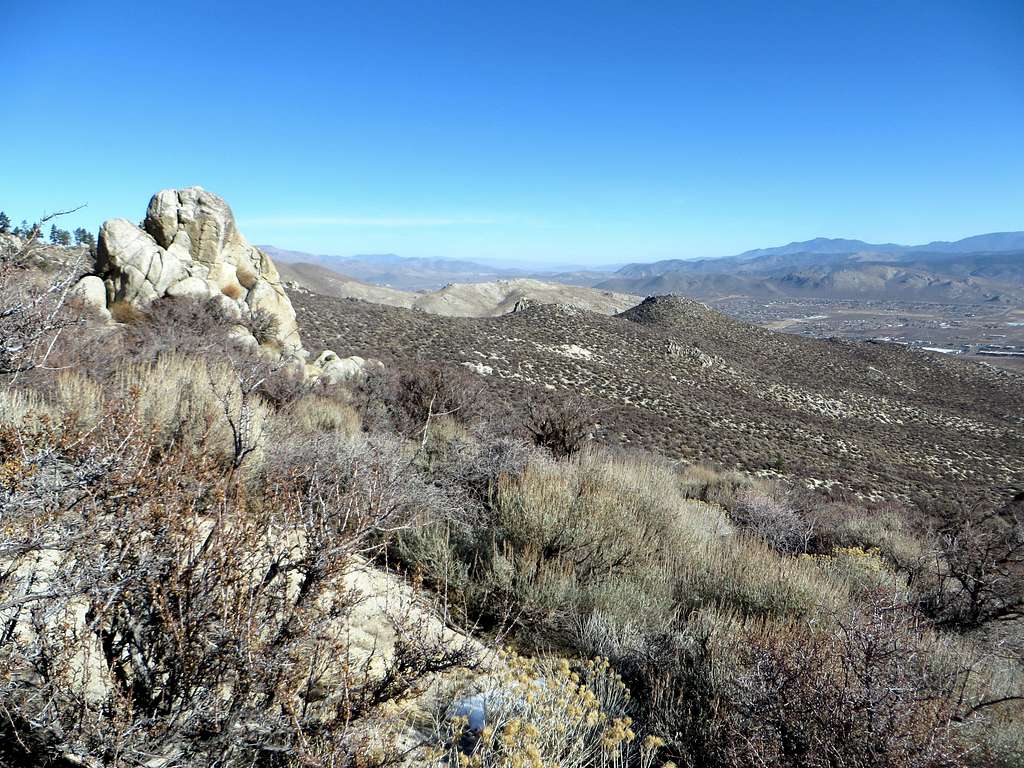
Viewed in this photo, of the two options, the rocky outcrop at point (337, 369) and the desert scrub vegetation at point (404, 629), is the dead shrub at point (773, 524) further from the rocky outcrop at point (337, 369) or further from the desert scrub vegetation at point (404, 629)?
the rocky outcrop at point (337, 369)

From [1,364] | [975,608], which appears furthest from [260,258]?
[975,608]

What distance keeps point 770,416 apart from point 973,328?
636 ft

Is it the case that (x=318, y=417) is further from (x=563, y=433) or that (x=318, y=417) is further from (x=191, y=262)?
(x=191, y=262)

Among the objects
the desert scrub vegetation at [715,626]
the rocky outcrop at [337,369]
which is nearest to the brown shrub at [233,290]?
the rocky outcrop at [337,369]

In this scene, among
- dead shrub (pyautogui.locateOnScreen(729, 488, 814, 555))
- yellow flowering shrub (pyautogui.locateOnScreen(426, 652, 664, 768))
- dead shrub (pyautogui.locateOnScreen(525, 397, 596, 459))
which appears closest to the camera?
yellow flowering shrub (pyautogui.locateOnScreen(426, 652, 664, 768))

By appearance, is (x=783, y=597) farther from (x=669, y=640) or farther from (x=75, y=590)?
(x=75, y=590)

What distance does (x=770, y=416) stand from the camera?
2995 cm

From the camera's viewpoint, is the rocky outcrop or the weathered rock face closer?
the rocky outcrop

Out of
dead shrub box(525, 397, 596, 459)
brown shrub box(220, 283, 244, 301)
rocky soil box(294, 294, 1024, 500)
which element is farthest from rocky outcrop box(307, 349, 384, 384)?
rocky soil box(294, 294, 1024, 500)

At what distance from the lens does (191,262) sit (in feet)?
49.6

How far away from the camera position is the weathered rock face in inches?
514

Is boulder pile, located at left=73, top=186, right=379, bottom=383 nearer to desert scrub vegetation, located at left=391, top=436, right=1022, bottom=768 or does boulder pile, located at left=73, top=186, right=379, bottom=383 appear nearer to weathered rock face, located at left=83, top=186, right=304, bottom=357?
weathered rock face, located at left=83, top=186, right=304, bottom=357

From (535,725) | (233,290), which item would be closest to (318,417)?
(535,725)

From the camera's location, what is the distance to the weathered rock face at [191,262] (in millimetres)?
13055
